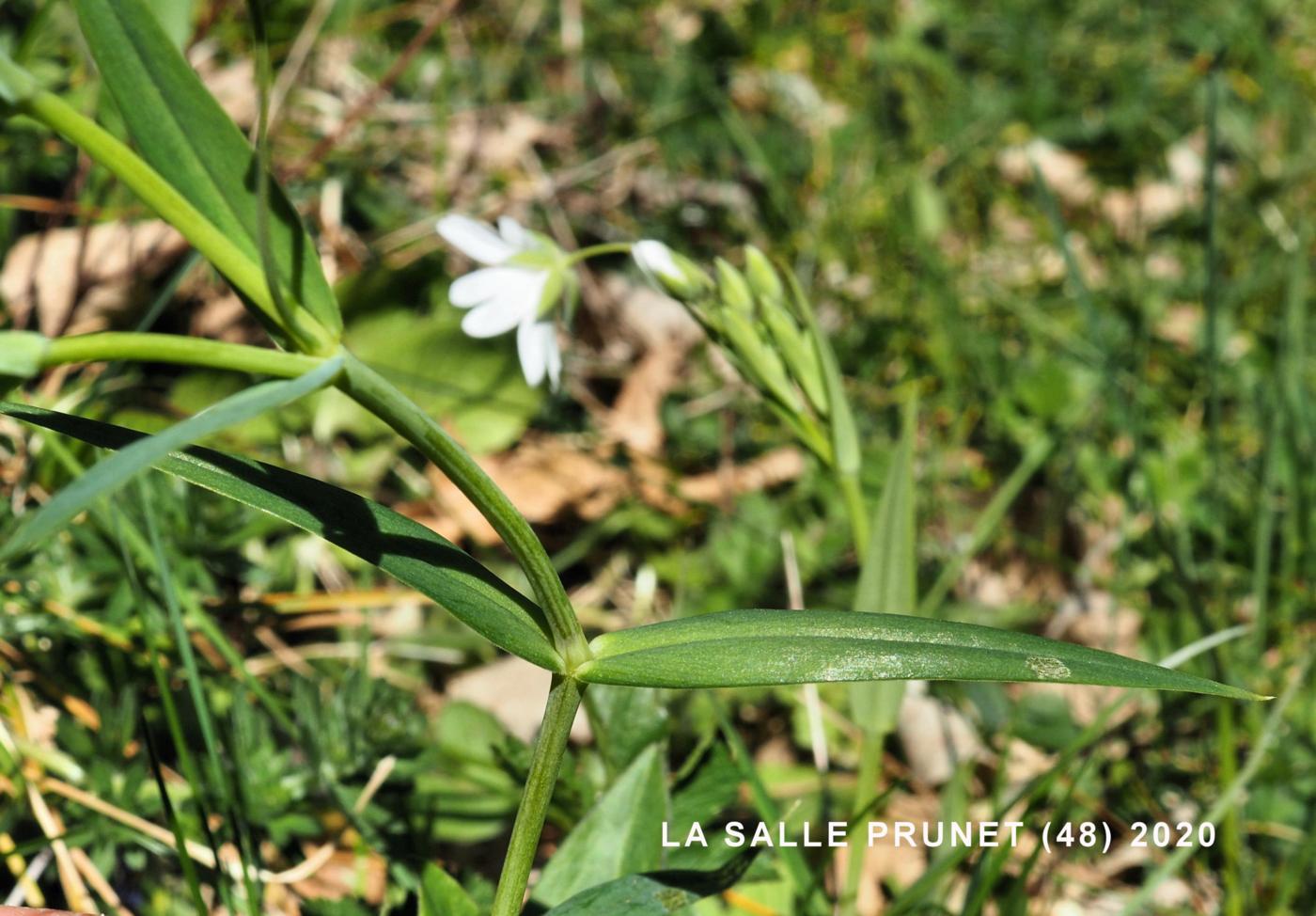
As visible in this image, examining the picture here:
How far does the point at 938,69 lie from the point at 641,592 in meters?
1.56

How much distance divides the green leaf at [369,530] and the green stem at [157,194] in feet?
0.35

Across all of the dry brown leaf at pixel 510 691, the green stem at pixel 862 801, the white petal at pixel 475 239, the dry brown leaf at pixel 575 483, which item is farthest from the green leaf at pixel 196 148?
the dry brown leaf at pixel 575 483

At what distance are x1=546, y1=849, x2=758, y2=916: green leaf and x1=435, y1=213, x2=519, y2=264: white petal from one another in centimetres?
58

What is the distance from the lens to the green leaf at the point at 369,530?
0.80m

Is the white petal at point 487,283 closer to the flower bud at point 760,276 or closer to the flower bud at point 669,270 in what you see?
the flower bud at point 669,270

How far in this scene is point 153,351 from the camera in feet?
2.23

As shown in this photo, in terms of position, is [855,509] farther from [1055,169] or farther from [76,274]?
[1055,169]

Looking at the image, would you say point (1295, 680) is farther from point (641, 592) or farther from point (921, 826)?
point (641, 592)

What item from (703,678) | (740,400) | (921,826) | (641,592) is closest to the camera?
(703,678)

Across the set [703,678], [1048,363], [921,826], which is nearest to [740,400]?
[1048,363]

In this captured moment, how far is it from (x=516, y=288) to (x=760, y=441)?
869 mm

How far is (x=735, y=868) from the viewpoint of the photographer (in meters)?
0.99

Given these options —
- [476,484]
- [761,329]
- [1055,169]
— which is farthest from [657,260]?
[1055,169]

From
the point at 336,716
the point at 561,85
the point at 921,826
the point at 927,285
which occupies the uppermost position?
the point at 561,85
